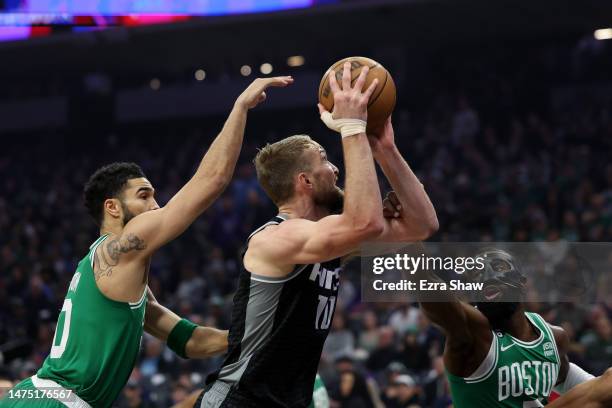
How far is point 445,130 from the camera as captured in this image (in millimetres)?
17062

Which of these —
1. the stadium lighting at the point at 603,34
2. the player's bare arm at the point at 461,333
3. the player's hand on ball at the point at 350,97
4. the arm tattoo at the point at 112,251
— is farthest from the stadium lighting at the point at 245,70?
the player's hand on ball at the point at 350,97

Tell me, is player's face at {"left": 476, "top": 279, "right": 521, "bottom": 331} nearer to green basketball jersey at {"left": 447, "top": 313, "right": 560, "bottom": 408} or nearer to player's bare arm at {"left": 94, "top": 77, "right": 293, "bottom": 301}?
green basketball jersey at {"left": 447, "top": 313, "right": 560, "bottom": 408}

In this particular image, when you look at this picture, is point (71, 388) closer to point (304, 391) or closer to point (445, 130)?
point (304, 391)

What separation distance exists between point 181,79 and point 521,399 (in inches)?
680

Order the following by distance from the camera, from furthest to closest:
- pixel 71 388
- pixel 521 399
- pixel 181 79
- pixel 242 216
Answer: pixel 181 79
pixel 242 216
pixel 521 399
pixel 71 388

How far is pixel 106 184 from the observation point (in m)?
4.60

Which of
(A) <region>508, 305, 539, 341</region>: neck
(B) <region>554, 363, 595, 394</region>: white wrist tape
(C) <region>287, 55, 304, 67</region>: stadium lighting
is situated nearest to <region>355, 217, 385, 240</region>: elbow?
(A) <region>508, 305, 539, 341</region>: neck

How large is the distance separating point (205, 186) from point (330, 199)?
0.55m

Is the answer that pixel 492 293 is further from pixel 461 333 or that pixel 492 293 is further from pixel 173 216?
pixel 173 216

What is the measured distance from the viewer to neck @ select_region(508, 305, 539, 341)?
4.75 m

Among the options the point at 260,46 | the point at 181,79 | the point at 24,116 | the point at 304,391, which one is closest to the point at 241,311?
the point at 304,391

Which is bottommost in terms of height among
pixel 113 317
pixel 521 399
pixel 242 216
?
pixel 521 399

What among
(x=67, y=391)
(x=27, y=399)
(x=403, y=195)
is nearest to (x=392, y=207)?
(x=403, y=195)

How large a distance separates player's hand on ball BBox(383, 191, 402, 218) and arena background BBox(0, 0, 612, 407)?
203 inches
